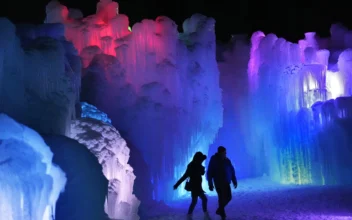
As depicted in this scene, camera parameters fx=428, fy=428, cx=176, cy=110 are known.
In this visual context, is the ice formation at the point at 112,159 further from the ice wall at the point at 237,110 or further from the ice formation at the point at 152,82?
the ice wall at the point at 237,110

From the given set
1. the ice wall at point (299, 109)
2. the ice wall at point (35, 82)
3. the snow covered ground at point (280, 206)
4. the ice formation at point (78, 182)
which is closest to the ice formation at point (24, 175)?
the ice formation at point (78, 182)

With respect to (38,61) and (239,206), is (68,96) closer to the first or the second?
(38,61)

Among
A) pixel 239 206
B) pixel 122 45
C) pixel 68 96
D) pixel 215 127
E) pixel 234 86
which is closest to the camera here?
pixel 68 96

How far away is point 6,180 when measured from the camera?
536cm

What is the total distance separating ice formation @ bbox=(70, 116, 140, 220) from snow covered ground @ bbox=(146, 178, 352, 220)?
967 millimetres

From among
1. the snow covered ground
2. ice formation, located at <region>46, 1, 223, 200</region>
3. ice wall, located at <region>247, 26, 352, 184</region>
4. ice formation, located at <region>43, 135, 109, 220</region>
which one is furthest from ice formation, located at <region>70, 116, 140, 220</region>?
ice wall, located at <region>247, 26, 352, 184</region>

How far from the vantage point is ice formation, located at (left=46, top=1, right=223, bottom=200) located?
13586mm

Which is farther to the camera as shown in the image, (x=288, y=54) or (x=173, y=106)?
(x=288, y=54)

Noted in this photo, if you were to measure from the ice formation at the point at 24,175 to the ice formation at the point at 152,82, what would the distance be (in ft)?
24.0

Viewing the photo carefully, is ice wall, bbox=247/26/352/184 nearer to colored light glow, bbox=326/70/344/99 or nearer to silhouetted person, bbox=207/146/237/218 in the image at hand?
colored light glow, bbox=326/70/344/99

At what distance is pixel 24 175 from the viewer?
5.58 metres

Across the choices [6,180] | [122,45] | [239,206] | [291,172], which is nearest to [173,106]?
[122,45]

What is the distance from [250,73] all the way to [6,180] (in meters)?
15.8

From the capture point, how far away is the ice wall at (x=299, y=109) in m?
16.0
